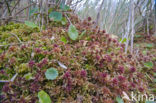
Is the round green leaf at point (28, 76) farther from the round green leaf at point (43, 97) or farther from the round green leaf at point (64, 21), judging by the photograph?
the round green leaf at point (64, 21)

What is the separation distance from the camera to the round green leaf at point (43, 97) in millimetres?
688

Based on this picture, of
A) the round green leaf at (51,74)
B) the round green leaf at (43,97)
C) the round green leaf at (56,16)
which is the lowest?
the round green leaf at (43,97)

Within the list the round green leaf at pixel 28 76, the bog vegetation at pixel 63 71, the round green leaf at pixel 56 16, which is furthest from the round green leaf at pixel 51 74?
the round green leaf at pixel 56 16

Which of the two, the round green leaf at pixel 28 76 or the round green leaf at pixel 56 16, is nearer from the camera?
the round green leaf at pixel 28 76

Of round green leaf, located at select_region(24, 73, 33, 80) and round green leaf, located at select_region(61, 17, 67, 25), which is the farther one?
round green leaf, located at select_region(61, 17, 67, 25)

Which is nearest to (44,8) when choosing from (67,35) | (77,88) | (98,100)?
(67,35)

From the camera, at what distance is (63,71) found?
2.69ft

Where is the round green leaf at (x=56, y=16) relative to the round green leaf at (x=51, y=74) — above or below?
above

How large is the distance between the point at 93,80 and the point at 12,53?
0.64m

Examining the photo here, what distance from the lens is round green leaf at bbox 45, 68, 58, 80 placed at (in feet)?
2.47

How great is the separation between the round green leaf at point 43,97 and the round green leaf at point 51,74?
0.09 meters

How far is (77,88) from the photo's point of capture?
0.80m

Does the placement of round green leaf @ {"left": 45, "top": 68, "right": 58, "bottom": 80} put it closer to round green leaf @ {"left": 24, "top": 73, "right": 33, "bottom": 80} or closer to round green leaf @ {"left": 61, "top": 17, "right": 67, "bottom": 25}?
round green leaf @ {"left": 24, "top": 73, "right": 33, "bottom": 80}

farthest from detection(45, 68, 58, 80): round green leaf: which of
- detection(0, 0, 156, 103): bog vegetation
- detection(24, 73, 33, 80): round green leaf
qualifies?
detection(24, 73, 33, 80): round green leaf
